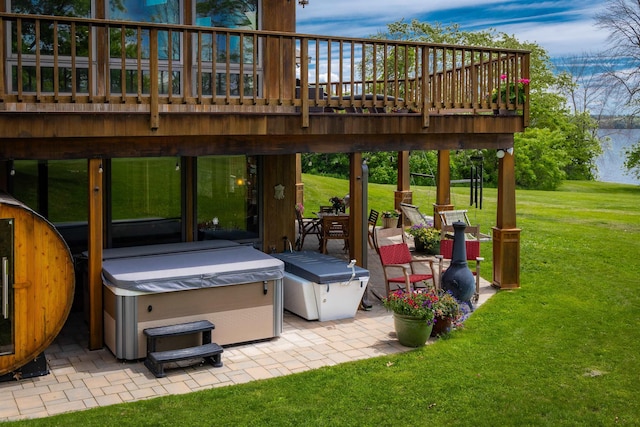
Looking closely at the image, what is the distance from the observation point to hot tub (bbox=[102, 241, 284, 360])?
8961 mm

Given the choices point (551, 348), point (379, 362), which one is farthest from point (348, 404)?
point (551, 348)

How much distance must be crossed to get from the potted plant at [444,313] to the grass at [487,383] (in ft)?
0.65

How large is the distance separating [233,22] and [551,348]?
652cm

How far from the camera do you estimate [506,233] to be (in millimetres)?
12328

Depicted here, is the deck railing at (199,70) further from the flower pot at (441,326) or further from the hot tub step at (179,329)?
the flower pot at (441,326)

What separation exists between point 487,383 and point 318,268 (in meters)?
3.16

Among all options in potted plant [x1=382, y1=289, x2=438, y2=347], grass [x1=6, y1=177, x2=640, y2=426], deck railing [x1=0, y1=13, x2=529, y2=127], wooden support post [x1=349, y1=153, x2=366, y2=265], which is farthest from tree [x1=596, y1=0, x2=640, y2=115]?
potted plant [x1=382, y1=289, x2=438, y2=347]

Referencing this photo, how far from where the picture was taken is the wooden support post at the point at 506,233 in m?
12.3

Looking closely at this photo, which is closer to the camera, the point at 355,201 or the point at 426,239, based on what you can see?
the point at 355,201

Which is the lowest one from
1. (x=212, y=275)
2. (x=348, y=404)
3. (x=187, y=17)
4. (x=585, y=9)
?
(x=348, y=404)

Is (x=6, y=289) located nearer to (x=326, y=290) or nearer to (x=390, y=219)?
(x=326, y=290)

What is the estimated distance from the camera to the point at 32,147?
29.5ft

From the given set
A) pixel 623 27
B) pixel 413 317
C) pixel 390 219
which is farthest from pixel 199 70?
pixel 623 27

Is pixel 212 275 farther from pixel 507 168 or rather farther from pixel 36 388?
pixel 507 168
